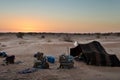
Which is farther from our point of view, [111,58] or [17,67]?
[111,58]

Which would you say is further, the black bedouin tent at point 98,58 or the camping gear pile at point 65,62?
the black bedouin tent at point 98,58

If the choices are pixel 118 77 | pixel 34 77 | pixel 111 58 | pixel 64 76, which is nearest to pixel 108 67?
pixel 111 58

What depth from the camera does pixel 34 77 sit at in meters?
15.0

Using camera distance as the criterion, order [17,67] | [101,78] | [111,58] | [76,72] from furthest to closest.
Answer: [111,58], [17,67], [76,72], [101,78]

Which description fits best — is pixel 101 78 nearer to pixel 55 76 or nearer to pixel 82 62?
pixel 55 76

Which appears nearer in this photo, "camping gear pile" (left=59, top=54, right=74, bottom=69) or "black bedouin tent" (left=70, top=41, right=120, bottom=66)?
"camping gear pile" (left=59, top=54, right=74, bottom=69)

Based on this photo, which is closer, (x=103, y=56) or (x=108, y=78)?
(x=108, y=78)

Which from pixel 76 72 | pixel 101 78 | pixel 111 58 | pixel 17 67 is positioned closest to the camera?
pixel 101 78

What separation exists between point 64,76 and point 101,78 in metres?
1.92

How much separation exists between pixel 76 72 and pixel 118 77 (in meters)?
2.51

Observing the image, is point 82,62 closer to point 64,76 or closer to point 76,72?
point 76,72

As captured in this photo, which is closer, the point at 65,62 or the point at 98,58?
the point at 65,62

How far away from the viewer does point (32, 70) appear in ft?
55.0

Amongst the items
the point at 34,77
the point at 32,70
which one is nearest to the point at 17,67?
the point at 32,70
